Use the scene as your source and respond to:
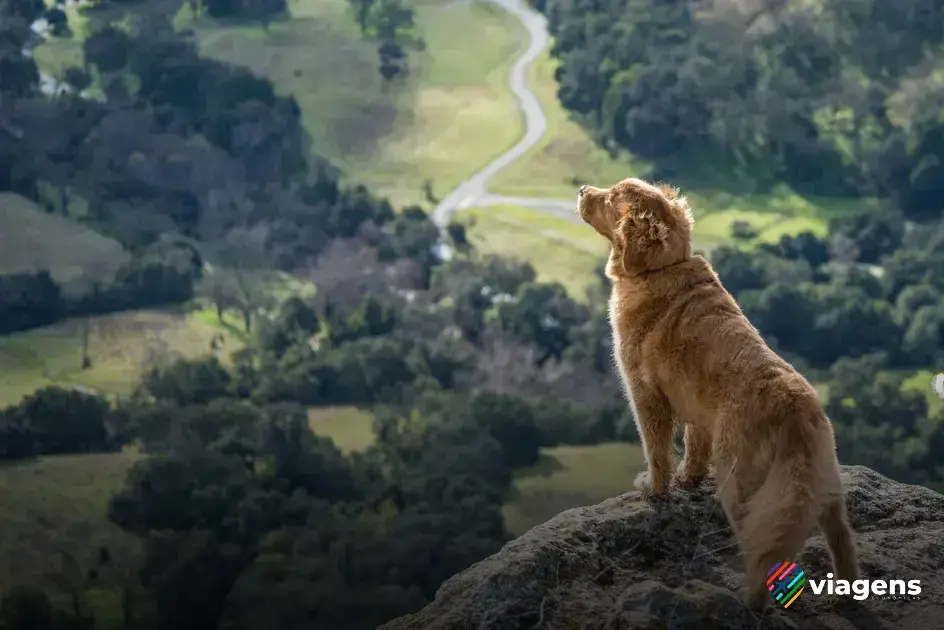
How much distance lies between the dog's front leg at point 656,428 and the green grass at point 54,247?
16892mm

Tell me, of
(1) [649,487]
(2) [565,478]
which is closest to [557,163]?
Answer: (2) [565,478]

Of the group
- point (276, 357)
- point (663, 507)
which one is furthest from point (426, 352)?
point (663, 507)

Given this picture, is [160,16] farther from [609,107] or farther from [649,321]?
[649,321]

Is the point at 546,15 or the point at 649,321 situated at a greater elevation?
the point at 649,321

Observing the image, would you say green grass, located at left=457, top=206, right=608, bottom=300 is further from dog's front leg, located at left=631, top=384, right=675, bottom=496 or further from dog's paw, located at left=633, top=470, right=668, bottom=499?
dog's front leg, located at left=631, top=384, right=675, bottom=496

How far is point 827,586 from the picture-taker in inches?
263

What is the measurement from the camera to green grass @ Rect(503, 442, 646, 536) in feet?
58.7

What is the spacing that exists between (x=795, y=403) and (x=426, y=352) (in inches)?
687

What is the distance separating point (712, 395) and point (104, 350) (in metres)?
16.4

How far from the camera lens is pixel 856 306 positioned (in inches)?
934

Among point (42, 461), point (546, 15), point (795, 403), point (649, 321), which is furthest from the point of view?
point (546, 15)

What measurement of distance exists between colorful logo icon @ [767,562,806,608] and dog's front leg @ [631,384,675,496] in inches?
44.7

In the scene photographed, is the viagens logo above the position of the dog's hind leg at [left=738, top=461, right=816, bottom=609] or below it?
below

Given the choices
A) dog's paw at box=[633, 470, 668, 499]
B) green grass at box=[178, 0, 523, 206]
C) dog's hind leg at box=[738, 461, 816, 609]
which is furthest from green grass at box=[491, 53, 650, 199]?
dog's hind leg at box=[738, 461, 816, 609]
